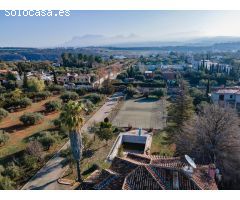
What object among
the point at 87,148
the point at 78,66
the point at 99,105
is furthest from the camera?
the point at 78,66

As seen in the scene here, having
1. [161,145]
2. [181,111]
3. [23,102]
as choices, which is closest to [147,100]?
[181,111]

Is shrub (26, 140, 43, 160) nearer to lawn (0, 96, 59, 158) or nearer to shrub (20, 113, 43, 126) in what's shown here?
lawn (0, 96, 59, 158)

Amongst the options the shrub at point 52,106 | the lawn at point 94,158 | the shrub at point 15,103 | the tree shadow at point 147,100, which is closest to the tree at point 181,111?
the lawn at point 94,158

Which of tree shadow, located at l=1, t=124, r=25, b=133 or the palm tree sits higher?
the palm tree

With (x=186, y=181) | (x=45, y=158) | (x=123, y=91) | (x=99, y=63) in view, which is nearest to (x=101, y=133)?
(x=45, y=158)

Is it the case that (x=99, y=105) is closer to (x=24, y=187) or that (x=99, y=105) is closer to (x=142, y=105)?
(x=142, y=105)

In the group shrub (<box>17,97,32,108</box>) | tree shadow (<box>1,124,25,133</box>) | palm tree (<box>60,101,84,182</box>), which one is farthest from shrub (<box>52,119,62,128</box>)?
shrub (<box>17,97,32,108</box>)
